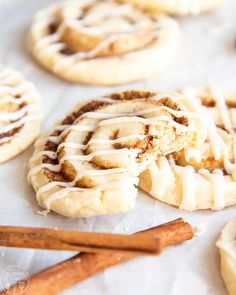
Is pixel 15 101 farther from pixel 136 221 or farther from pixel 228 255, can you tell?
pixel 228 255

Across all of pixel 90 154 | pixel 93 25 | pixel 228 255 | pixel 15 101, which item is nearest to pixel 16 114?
pixel 15 101

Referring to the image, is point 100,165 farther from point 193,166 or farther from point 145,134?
point 193,166

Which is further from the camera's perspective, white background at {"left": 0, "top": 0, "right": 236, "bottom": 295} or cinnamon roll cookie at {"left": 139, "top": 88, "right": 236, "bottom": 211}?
cinnamon roll cookie at {"left": 139, "top": 88, "right": 236, "bottom": 211}

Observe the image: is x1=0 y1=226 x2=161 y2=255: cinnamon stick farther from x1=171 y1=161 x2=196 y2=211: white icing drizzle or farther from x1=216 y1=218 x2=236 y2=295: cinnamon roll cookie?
x1=171 y1=161 x2=196 y2=211: white icing drizzle

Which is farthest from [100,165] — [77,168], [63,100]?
[63,100]

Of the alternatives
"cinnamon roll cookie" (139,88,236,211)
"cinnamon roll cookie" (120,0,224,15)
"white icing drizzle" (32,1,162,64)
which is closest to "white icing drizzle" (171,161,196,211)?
"cinnamon roll cookie" (139,88,236,211)

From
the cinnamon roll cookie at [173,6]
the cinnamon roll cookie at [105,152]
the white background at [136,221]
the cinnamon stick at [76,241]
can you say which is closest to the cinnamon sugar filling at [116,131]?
the cinnamon roll cookie at [105,152]
